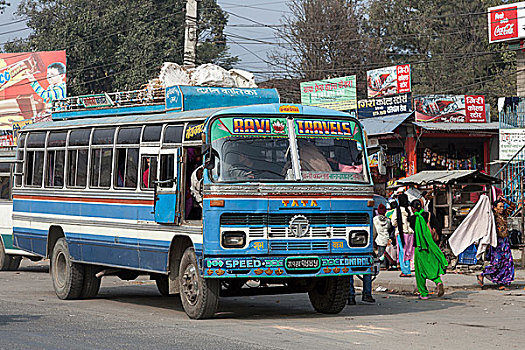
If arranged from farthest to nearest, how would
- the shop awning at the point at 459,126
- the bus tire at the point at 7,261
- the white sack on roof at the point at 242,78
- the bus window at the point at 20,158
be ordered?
the shop awning at the point at 459,126 → the bus tire at the point at 7,261 → the bus window at the point at 20,158 → the white sack on roof at the point at 242,78

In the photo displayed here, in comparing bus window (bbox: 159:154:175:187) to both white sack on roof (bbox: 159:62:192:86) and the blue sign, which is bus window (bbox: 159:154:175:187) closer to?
the blue sign

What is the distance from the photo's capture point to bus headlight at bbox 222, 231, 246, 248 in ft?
35.6

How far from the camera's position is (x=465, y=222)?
1606cm

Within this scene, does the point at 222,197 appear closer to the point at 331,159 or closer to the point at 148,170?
the point at 331,159

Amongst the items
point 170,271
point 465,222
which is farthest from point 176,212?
point 465,222

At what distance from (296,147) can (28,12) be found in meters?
49.5

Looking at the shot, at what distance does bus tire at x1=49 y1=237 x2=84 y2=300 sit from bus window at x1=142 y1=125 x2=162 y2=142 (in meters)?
2.95

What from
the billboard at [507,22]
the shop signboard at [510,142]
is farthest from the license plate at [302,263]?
the billboard at [507,22]

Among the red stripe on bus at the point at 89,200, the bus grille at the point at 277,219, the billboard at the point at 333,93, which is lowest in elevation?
the bus grille at the point at 277,219

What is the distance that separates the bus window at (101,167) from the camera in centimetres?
1360

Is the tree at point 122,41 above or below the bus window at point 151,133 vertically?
above

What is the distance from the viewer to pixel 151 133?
41.7ft

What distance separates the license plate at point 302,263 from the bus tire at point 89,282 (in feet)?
15.7

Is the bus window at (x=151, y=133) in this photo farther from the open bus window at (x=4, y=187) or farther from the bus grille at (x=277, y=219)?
the open bus window at (x=4, y=187)
